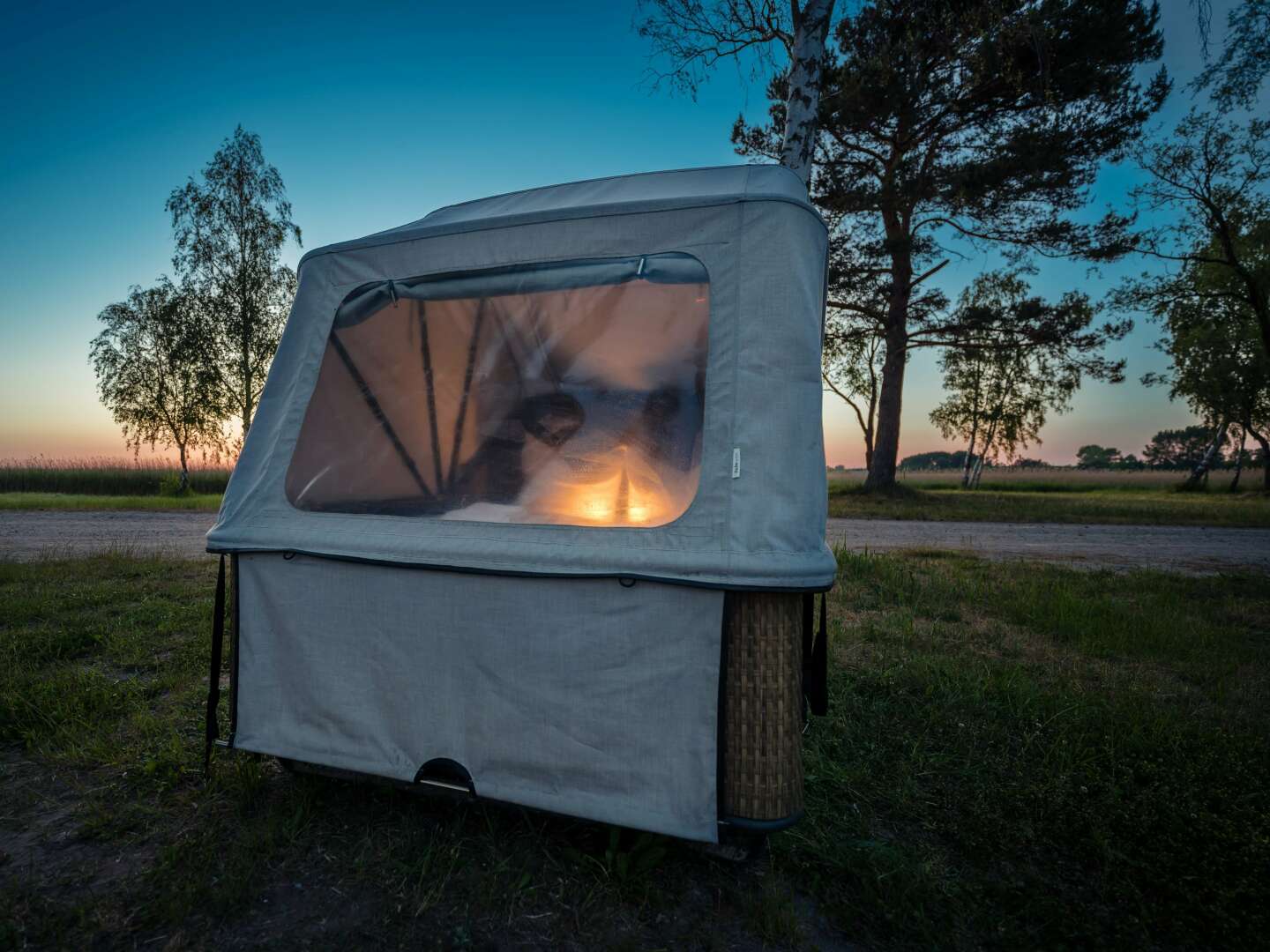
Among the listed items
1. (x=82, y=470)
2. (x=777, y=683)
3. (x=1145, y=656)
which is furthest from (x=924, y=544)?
(x=82, y=470)

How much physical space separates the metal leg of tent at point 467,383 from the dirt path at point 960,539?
245 inches

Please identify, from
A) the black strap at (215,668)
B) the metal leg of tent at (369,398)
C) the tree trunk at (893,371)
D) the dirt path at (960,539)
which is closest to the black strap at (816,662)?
the metal leg of tent at (369,398)

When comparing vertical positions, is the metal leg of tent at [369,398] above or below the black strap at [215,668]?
above

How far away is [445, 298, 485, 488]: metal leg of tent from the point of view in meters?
2.25

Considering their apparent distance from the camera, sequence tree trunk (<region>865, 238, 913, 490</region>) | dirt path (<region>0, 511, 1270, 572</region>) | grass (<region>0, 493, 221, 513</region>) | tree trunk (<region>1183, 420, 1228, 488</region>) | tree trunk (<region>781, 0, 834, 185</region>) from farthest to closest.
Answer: tree trunk (<region>1183, 420, 1228, 488</region>)
tree trunk (<region>865, 238, 913, 490</region>)
grass (<region>0, 493, 221, 513</region>)
dirt path (<region>0, 511, 1270, 572</region>)
tree trunk (<region>781, 0, 834, 185</region>)

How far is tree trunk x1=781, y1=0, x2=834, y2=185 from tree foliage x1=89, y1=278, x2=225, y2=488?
19.6 metres

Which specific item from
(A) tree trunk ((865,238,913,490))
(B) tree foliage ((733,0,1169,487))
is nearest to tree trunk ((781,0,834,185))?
(B) tree foliage ((733,0,1169,487))

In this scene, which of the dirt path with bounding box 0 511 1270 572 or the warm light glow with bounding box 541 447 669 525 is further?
the dirt path with bounding box 0 511 1270 572

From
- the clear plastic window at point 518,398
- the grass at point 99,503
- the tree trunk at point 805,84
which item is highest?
the tree trunk at point 805,84

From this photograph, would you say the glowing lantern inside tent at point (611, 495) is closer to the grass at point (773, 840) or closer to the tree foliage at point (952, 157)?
the grass at point (773, 840)

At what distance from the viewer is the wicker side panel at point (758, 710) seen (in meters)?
1.64

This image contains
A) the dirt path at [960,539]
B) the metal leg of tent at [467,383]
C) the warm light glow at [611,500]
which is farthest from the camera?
the dirt path at [960,539]

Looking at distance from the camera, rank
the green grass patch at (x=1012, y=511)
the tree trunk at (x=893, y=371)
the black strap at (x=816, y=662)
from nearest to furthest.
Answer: the black strap at (x=816, y=662)
the green grass patch at (x=1012, y=511)
the tree trunk at (x=893, y=371)

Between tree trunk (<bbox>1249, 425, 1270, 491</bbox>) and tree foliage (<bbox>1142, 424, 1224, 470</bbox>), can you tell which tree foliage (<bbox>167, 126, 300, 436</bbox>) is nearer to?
tree trunk (<bbox>1249, 425, 1270, 491</bbox>)
